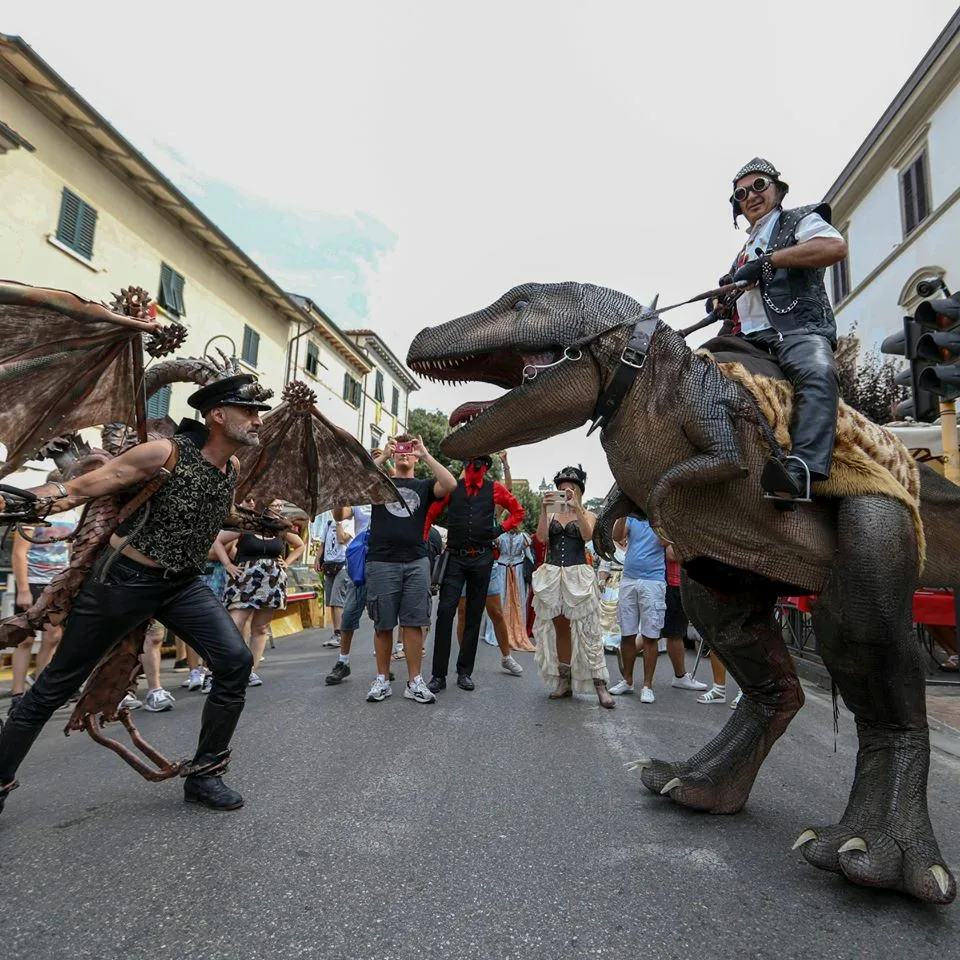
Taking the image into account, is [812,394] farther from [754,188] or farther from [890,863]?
[890,863]

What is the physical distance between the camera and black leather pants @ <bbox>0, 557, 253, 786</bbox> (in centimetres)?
304

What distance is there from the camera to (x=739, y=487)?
8.02ft

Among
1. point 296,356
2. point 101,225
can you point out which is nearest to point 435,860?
point 101,225

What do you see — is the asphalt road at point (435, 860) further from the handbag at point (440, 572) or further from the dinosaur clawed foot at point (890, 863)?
the handbag at point (440, 572)

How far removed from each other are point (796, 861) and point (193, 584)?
285 centimetres

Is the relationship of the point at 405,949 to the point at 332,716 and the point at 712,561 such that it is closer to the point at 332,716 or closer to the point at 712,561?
the point at 712,561

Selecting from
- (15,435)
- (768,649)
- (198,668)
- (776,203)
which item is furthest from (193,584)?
(198,668)

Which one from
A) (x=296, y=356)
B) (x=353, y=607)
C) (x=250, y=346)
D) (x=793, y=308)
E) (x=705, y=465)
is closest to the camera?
(x=705, y=465)

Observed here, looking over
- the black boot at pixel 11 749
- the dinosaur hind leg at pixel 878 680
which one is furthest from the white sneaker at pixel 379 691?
the dinosaur hind leg at pixel 878 680

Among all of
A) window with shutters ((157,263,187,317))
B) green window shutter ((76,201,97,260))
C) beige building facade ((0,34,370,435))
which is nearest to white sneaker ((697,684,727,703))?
beige building facade ((0,34,370,435))

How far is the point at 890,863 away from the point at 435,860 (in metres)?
1.47

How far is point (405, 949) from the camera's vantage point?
1.95m

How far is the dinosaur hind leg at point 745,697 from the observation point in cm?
293

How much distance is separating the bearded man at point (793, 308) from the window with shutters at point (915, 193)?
17.2 m
